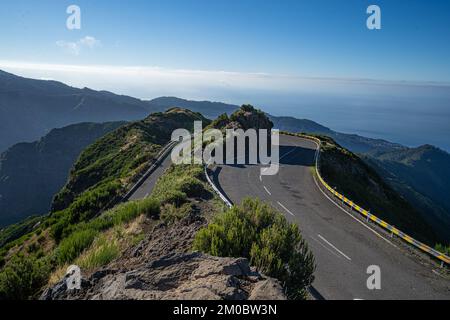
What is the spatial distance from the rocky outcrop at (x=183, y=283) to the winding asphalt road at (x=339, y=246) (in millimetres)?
4491

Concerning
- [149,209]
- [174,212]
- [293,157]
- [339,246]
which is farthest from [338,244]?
[293,157]

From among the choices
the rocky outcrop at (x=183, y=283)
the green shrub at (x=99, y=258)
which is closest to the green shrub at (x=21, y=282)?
the green shrub at (x=99, y=258)

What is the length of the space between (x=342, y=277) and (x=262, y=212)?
396 centimetres

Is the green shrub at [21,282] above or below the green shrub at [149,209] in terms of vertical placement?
below

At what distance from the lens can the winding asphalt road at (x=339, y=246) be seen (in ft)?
31.9

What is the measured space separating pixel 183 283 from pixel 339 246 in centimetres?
938

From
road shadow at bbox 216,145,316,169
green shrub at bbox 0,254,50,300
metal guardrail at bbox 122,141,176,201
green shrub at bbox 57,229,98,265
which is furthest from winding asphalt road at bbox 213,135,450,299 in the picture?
green shrub at bbox 0,254,50,300

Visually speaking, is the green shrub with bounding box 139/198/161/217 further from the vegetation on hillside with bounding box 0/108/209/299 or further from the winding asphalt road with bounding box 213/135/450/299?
the winding asphalt road with bounding box 213/135/450/299

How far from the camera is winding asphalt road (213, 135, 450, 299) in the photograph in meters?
9.73

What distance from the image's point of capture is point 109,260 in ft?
28.8

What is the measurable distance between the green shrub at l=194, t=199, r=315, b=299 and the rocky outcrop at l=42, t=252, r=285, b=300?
0.79m

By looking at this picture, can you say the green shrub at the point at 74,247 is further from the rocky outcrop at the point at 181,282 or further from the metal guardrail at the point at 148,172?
the metal guardrail at the point at 148,172
